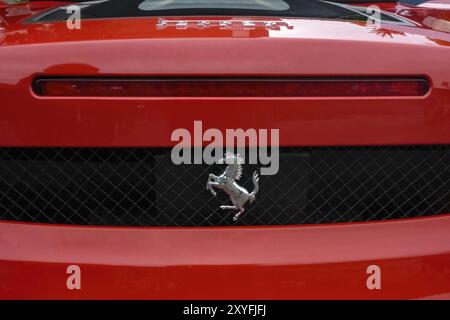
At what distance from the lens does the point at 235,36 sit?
1.74 metres

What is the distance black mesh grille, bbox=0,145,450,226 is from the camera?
1.80 meters

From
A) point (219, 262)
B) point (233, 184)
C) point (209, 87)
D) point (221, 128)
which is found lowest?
point (219, 262)

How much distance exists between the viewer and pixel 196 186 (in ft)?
6.02

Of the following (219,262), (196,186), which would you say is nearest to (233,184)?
(196,186)

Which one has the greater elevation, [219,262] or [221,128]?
[221,128]

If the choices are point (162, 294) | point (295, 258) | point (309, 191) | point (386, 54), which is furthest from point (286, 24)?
point (162, 294)

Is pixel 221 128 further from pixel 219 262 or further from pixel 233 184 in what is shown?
pixel 219 262

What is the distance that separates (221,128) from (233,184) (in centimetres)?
17

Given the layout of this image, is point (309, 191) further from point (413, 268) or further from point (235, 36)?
point (235, 36)

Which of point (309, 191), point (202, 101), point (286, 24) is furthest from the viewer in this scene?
point (286, 24)

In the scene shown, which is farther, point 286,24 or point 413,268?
point 286,24

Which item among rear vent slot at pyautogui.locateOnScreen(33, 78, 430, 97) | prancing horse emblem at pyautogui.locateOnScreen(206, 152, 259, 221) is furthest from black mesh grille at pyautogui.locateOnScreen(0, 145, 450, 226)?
rear vent slot at pyautogui.locateOnScreen(33, 78, 430, 97)

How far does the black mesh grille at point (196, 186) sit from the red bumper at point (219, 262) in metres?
0.05
